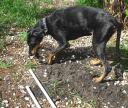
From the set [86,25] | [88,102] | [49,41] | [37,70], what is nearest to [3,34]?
[49,41]

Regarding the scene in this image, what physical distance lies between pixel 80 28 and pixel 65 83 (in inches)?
45.2

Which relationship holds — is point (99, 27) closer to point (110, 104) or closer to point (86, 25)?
point (86, 25)

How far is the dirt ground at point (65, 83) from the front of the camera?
24.8 ft

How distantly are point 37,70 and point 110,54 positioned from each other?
1753mm

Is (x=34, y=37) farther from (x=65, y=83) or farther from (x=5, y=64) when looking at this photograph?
(x=65, y=83)

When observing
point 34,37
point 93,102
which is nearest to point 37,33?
point 34,37

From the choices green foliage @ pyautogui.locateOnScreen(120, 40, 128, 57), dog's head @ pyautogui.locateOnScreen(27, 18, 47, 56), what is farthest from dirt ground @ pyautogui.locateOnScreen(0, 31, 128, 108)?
green foliage @ pyautogui.locateOnScreen(120, 40, 128, 57)

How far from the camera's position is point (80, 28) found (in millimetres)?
8242

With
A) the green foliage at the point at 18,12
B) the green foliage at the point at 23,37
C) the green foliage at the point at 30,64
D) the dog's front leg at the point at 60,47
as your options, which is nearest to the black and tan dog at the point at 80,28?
the dog's front leg at the point at 60,47

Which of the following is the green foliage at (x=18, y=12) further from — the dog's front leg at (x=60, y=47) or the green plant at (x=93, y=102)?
the green plant at (x=93, y=102)

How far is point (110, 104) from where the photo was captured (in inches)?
295

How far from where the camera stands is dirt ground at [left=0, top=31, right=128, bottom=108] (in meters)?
Answer: 7.56

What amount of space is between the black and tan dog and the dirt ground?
26 cm

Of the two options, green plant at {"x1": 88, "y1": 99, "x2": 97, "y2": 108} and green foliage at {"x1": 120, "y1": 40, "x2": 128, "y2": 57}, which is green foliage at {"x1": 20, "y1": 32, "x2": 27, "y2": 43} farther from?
green plant at {"x1": 88, "y1": 99, "x2": 97, "y2": 108}
